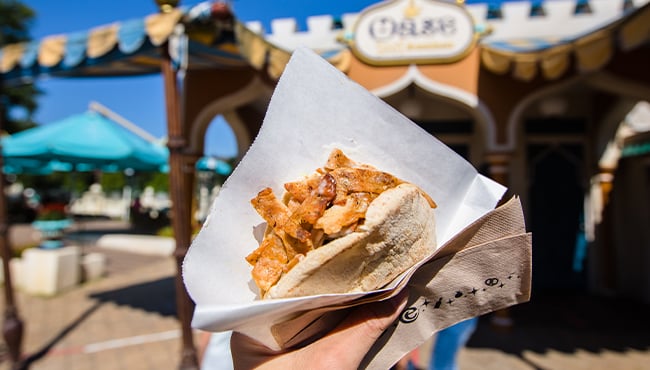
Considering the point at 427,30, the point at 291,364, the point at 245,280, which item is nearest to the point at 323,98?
the point at 245,280

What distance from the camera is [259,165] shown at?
1228mm

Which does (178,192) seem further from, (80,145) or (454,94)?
(80,145)

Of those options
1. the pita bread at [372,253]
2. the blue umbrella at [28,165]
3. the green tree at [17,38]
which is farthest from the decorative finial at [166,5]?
the green tree at [17,38]

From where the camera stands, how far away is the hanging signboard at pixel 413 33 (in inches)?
190

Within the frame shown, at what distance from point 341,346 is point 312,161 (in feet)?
1.92

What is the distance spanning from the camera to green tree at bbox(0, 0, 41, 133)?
28172 millimetres

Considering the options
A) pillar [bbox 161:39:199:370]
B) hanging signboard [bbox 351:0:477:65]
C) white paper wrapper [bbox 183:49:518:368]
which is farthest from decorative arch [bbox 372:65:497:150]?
white paper wrapper [bbox 183:49:518:368]

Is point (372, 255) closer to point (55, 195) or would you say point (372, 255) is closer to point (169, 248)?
point (169, 248)

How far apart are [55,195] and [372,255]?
109 feet

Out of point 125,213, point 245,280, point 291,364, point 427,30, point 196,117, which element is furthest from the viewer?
point 125,213

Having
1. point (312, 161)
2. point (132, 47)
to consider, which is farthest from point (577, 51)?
point (132, 47)

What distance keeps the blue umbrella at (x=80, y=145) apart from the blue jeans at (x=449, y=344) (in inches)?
262

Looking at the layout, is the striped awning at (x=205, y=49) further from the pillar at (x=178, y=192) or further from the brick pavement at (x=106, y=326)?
the brick pavement at (x=106, y=326)

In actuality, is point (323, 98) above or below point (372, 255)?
above
